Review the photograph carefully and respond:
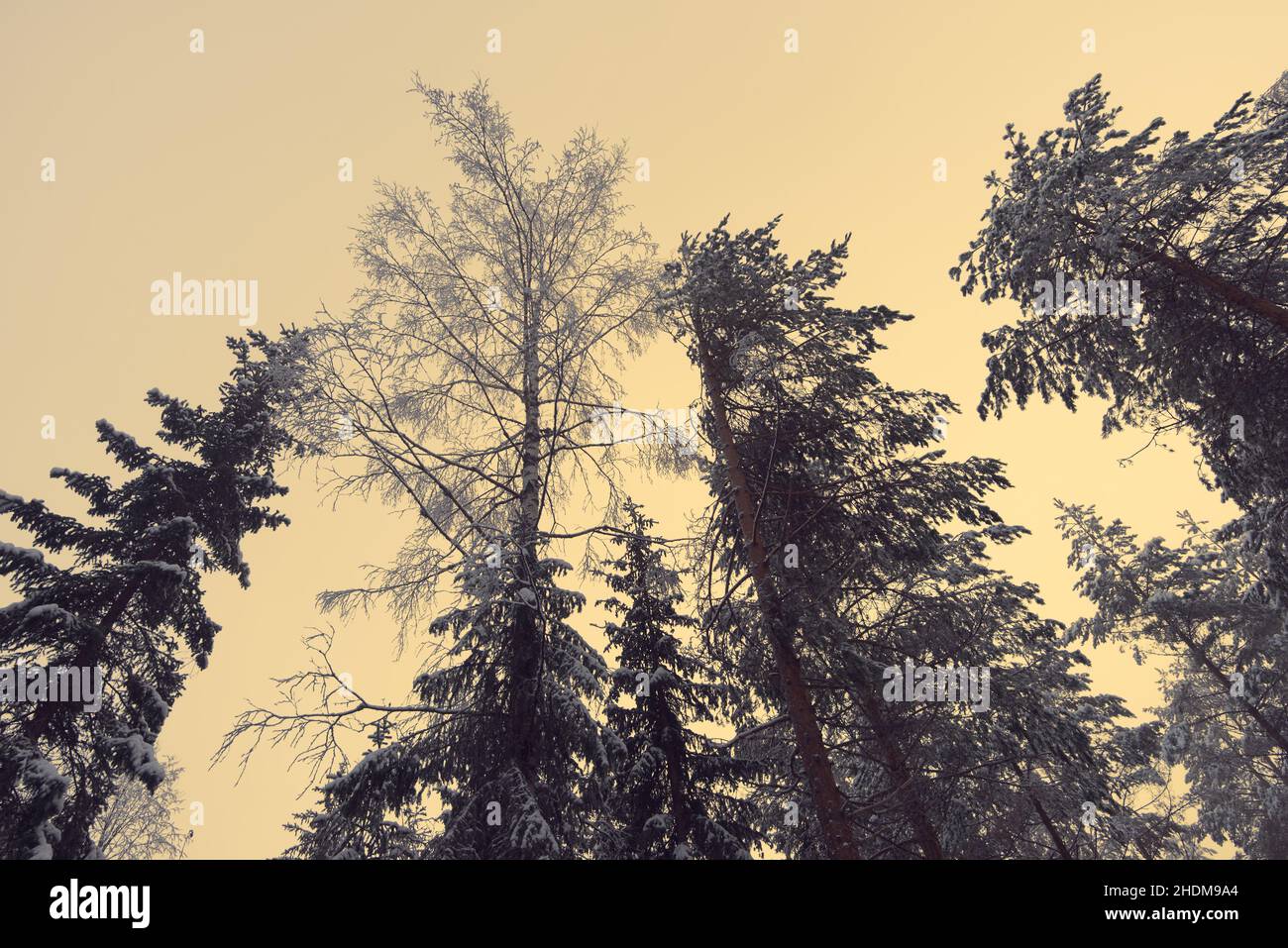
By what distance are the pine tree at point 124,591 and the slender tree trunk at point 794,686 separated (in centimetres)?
593

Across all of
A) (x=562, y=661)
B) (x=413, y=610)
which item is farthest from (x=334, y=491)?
(x=562, y=661)

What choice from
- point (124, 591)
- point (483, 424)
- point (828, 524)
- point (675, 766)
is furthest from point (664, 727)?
point (124, 591)

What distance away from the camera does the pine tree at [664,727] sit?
368 inches

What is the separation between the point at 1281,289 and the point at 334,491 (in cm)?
1330

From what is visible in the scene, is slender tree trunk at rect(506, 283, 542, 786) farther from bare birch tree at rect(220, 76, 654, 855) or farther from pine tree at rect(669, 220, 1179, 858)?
pine tree at rect(669, 220, 1179, 858)

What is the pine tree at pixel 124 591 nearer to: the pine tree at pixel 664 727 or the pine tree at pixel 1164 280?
the pine tree at pixel 664 727

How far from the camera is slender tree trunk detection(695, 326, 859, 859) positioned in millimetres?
6305

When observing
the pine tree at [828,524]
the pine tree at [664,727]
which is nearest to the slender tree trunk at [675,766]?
the pine tree at [664,727]

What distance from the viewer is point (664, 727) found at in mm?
10258

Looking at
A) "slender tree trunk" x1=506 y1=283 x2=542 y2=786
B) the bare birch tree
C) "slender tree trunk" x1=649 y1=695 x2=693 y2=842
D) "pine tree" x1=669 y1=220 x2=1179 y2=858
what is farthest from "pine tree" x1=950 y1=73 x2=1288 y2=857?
"slender tree trunk" x1=506 y1=283 x2=542 y2=786

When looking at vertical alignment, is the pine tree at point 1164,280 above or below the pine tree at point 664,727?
above

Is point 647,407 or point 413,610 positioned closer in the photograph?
point 413,610
